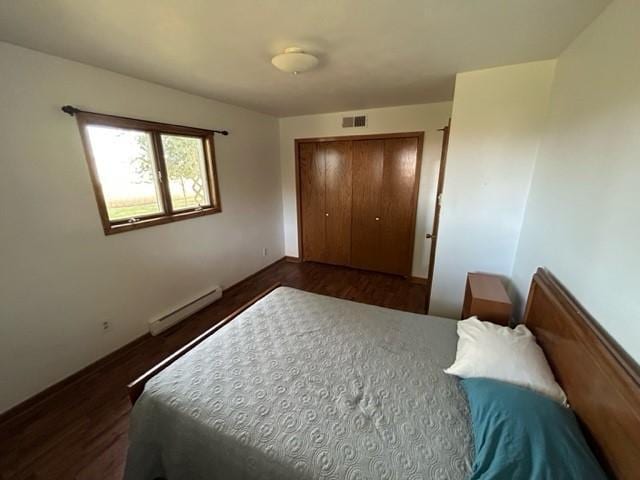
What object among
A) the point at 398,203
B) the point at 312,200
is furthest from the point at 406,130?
the point at 312,200

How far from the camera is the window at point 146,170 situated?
1950 mm

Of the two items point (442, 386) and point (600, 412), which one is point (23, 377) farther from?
point (600, 412)

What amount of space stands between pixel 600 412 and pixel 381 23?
186 centimetres

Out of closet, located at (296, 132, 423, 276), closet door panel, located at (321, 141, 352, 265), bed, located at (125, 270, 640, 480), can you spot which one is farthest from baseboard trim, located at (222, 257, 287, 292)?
bed, located at (125, 270, 640, 480)

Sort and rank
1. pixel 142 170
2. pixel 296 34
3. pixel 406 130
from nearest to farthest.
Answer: pixel 296 34
pixel 142 170
pixel 406 130

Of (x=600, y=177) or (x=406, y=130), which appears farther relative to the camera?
(x=406, y=130)

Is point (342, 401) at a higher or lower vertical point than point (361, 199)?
lower

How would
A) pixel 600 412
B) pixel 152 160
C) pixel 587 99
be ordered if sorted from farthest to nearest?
1. pixel 152 160
2. pixel 587 99
3. pixel 600 412

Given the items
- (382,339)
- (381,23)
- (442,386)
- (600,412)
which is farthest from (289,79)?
(600,412)

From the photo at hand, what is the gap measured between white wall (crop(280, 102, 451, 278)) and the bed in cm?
187

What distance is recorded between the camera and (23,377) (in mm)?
1667

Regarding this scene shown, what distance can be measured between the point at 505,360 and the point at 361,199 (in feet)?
9.08

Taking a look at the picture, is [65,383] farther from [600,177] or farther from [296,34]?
[600,177]

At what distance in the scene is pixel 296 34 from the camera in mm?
1401
